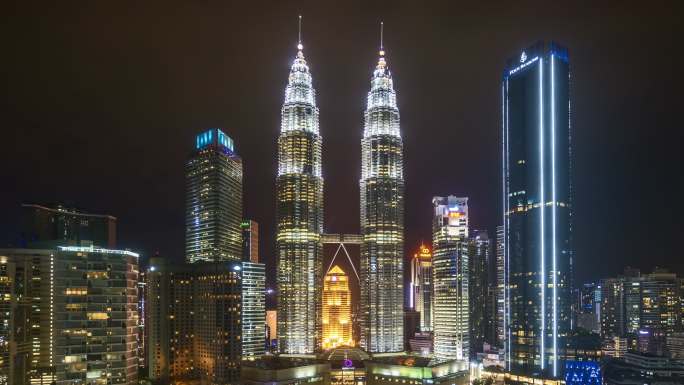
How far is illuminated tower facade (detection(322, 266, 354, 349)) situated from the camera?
109250mm

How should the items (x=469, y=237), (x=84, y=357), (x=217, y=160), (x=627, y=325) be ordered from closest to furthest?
(x=84, y=357), (x=217, y=160), (x=469, y=237), (x=627, y=325)

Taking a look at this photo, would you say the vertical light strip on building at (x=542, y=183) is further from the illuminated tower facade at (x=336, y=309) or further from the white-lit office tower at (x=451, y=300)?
the illuminated tower facade at (x=336, y=309)

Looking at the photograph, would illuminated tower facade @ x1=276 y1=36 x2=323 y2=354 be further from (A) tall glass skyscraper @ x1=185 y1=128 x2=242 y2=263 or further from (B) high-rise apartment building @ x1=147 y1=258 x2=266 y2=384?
(A) tall glass skyscraper @ x1=185 y1=128 x2=242 y2=263

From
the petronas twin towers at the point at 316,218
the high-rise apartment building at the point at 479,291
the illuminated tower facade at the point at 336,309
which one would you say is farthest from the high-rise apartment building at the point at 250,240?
the high-rise apartment building at the point at 479,291

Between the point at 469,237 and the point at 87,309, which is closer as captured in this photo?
the point at 87,309

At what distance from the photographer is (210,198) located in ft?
325

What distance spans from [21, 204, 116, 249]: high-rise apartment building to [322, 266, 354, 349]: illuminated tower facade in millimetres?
41365

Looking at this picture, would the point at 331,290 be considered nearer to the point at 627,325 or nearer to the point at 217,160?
the point at 217,160

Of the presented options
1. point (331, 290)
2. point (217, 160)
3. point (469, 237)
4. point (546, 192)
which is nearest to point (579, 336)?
point (546, 192)

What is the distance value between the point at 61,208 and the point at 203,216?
97.2 feet

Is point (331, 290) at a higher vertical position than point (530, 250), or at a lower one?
lower

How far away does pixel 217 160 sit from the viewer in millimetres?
97938

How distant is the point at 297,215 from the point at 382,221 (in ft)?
39.8

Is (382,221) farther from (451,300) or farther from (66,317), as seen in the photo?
(66,317)
